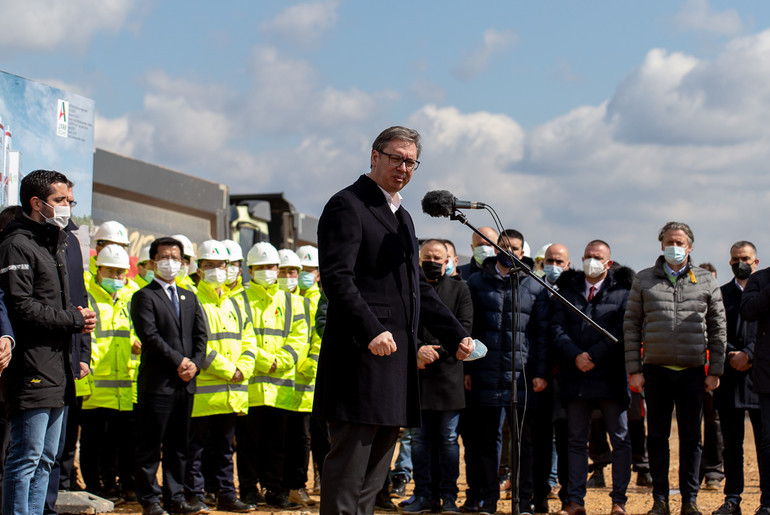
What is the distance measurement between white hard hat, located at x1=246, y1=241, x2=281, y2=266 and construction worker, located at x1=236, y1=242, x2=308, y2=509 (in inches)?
0.5

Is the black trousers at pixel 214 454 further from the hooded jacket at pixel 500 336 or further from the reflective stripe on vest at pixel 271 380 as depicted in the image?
the hooded jacket at pixel 500 336

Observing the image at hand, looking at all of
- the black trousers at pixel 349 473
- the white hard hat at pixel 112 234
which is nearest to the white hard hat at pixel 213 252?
the white hard hat at pixel 112 234

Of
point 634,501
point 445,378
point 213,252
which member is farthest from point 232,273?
point 634,501

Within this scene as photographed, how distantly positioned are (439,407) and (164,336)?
2408 millimetres

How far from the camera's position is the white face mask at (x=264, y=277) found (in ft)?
30.4

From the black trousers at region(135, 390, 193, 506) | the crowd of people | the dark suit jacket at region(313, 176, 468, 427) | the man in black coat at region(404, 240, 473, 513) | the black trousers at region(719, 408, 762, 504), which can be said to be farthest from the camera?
the man in black coat at region(404, 240, 473, 513)

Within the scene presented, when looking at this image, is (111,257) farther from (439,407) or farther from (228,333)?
(439,407)

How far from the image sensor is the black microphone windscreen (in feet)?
19.1

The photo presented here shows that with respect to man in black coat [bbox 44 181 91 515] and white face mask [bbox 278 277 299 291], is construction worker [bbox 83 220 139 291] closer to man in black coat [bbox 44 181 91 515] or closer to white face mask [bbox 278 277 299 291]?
white face mask [bbox 278 277 299 291]

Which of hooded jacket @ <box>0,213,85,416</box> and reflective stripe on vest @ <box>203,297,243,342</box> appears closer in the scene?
hooded jacket @ <box>0,213,85,416</box>

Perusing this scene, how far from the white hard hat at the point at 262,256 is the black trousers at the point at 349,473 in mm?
4802

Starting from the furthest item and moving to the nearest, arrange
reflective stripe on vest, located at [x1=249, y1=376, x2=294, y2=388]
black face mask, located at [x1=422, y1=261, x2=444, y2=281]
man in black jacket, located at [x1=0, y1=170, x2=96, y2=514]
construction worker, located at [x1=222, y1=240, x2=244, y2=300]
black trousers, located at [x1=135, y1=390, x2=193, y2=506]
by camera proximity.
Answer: construction worker, located at [x1=222, y1=240, x2=244, y2=300] < reflective stripe on vest, located at [x1=249, y1=376, x2=294, y2=388] < black face mask, located at [x1=422, y1=261, x2=444, y2=281] < black trousers, located at [x1=135, y1=390, x2=193, y2=506] < man in black jacket, located at [x1=0, y1=170, x2=96, y2=514]

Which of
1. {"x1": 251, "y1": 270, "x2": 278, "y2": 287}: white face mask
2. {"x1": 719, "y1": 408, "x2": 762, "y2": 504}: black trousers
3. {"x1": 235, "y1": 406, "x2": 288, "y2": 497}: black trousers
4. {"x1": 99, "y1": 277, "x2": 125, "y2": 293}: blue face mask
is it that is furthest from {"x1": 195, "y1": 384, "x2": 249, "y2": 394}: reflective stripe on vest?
{"x1": 719, "y1": 408, "x2": 762, "y2": 504}: black trousers

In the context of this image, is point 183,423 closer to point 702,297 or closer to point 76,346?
point 76,346
